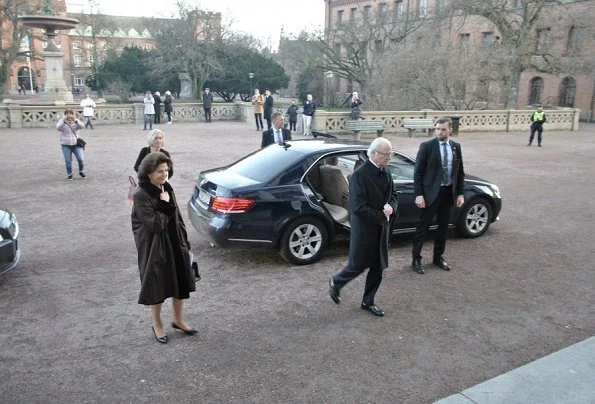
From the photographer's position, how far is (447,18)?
31.7m

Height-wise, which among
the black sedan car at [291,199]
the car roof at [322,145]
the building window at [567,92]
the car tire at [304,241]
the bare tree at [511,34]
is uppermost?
the bare tree at [511,34]

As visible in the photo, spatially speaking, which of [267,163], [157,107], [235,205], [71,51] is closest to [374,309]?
[235,205]

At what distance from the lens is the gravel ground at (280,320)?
3.90m

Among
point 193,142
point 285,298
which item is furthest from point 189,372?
point 193,142

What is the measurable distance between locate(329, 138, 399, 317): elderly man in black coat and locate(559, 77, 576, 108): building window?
43452 mm

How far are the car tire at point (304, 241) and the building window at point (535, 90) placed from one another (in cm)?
4377

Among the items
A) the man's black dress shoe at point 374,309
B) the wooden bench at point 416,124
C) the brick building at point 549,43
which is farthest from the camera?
the brick building at point 549,43

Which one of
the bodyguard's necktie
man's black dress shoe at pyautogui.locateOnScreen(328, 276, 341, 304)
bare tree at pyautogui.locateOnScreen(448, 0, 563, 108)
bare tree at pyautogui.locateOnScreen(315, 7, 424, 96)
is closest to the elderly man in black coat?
man's black dress shoe at pyautogui.locateOnScreen(328, 276, 341, 304)

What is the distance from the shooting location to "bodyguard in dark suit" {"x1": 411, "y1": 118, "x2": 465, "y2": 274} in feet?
19.9

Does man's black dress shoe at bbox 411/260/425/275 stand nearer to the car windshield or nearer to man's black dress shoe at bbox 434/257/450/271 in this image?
man's black dress shoe at bbox 434/257/450/271

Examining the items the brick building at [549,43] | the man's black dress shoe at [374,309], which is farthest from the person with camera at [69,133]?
the brick building at [549,43]

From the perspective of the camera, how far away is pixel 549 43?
114ft

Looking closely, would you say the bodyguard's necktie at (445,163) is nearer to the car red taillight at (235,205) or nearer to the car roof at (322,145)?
the car roof at (322,145)

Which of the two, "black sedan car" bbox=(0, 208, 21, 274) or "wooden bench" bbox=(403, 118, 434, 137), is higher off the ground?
"wooden bench" bbox=(403, 118, 434, 137)
